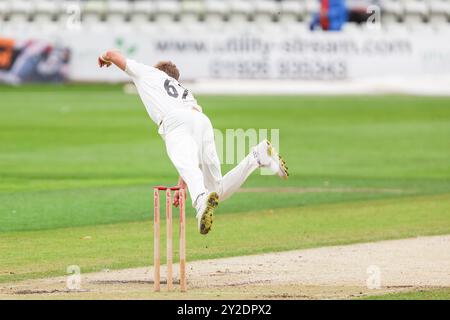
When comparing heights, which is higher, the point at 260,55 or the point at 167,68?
the point at 260,55

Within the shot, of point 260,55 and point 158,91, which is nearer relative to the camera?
point 158,91

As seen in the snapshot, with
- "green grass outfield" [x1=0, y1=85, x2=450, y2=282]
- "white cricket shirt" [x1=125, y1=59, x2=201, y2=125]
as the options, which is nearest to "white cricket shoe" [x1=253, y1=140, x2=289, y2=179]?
"white cricket shirt" [x1=125, y1=59, x2=201, y2=125]

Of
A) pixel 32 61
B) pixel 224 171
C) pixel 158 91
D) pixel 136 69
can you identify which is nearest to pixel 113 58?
pixel 136 69

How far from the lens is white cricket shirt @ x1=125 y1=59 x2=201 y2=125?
11000 millimetres

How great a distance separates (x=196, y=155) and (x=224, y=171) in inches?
386

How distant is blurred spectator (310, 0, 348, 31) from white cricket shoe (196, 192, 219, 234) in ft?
106

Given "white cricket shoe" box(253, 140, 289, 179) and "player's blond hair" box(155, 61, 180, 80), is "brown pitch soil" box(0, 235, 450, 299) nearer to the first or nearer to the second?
"white cricket shoe" box(253, 140, 289, 179)

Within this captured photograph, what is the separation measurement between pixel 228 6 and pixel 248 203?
3061cm

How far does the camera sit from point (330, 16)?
42438 millimetres

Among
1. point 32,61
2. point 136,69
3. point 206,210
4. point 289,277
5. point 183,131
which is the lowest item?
point 289,277

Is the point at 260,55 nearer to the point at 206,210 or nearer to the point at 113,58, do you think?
the point at 113,58

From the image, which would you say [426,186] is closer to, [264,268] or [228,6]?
[264,268]
